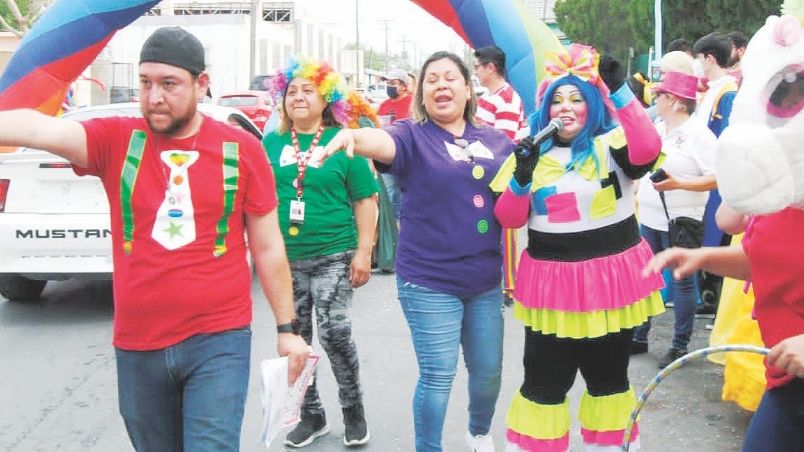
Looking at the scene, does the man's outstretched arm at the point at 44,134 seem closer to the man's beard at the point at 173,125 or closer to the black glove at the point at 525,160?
the man's beard at the point at 173,125

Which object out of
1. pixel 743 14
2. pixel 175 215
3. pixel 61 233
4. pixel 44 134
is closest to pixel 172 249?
pixel 175 215

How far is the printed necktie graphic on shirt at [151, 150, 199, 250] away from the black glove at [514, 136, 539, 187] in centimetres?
128

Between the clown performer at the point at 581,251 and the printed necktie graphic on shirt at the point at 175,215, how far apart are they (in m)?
1.32

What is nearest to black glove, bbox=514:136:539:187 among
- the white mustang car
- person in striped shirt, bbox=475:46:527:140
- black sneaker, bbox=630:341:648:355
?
black sneaker, bbox=630:341:648:355

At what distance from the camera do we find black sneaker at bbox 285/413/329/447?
4801mm

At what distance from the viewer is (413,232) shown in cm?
412

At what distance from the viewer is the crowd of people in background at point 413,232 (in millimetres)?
3043

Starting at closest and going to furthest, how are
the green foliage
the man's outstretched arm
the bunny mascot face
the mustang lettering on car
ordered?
the bunny mascot face, the man's outstretched arm, the mustang lettering on car, the green foliage

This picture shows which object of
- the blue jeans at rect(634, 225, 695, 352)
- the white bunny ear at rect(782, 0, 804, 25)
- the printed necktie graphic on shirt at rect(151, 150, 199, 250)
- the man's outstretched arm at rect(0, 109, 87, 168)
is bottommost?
the blue jeans at rect(634, 225, 695, 352)

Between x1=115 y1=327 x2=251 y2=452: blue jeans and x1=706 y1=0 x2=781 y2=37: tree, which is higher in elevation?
x1=706 y1=0 x2=781 y2=37: tree

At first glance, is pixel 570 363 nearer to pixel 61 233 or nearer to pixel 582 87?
pixel 582 87

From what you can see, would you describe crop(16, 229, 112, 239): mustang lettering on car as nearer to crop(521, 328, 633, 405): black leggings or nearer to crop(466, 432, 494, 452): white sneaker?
crop(466, 432, 494, 452): white sneaker

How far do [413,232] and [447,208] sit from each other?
206mm

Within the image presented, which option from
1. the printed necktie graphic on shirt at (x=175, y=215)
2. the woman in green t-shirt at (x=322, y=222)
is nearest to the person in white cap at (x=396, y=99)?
the woman in green t-shirt at (x=322, y=222)
